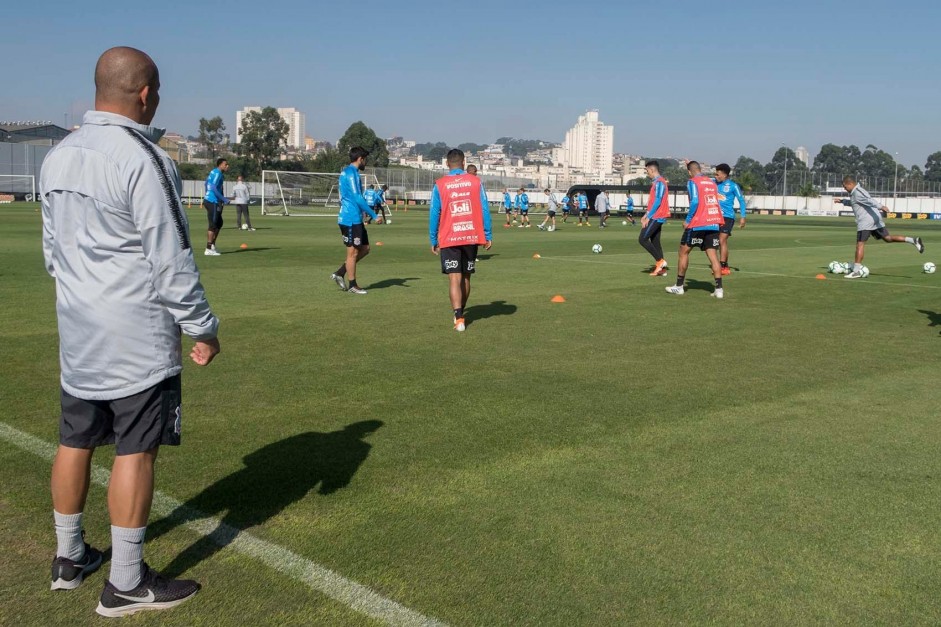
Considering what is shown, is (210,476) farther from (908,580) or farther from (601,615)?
(908,580)

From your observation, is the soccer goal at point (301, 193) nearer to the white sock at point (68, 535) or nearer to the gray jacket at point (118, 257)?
the white sock at point (68, 535)

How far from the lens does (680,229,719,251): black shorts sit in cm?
1340

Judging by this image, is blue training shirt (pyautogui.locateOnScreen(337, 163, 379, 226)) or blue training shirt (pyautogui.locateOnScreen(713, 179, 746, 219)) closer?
blue training shirt (pyautogui.locateOnScreen(337, 163, 379, 226))

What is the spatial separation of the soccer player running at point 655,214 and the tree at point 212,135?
115m

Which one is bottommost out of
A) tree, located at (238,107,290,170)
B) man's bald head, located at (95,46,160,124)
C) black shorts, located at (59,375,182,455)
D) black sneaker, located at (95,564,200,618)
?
black sneaker, located at (95,564,200,618)

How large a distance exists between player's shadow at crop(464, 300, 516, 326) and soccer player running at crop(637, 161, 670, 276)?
15.8ft

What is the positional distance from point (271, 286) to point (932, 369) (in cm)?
935

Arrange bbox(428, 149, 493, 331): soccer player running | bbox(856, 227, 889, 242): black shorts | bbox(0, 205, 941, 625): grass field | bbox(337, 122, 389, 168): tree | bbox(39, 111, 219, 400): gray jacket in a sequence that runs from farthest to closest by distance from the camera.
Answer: bbox(337, 122, 389, 168): tree, bbox(856, 227, 889, 242): black shorts, bbox(428, 149, 493, 331): soccer player running, bbox(0, 205, 941, 625): grass field, bbox(39, 111, 219, 400): gray jacket

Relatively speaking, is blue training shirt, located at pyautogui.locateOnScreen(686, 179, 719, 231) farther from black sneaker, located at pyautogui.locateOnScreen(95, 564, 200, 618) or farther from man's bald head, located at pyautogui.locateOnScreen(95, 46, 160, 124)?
black sneaker, located at pyautogui.locateOnScreen(95, 564, 200, 618)

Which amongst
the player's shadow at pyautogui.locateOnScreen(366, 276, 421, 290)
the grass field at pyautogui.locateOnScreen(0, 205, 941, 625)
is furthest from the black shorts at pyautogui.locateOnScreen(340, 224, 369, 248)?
the grass field at pyautogui.locateOnScreen(0, 205, 941, 625)

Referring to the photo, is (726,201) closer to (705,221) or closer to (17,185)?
(705,221)

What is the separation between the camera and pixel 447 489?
4777 mm

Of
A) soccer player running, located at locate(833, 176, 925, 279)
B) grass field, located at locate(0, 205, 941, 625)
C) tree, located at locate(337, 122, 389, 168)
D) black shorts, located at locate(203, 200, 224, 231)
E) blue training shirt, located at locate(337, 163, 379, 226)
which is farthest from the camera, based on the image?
tree, located at locate(337, 122, 389, 168)

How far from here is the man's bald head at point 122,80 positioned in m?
3.41
